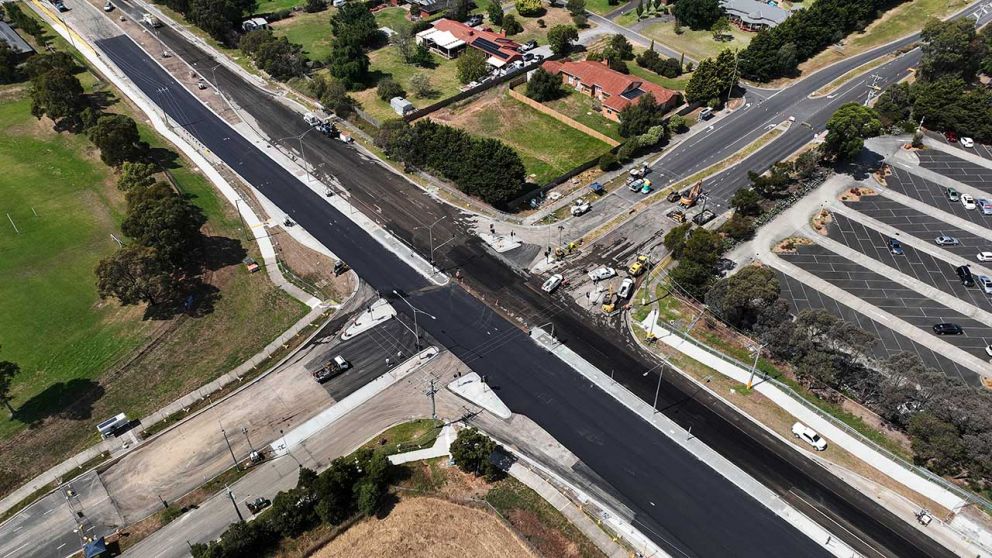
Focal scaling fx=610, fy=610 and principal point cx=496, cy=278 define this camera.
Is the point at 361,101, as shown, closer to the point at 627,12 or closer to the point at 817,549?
the point at 627,12

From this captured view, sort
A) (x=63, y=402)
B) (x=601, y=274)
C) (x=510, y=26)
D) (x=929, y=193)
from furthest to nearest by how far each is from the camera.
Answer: (x=510, y=26) < (x=929, y=193) < (x=601, y=274) < (x=63, y=402)

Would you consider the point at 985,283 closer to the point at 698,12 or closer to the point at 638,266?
the point at 638,266

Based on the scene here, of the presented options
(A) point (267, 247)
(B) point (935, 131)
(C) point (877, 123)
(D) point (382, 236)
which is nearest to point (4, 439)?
(A) point (267, 247)

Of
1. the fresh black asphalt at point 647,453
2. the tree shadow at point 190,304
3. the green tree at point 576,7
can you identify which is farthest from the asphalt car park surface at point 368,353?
the green tree at point 576,7

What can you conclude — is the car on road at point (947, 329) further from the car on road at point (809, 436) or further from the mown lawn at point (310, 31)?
the mown lawn at point (310, 31)

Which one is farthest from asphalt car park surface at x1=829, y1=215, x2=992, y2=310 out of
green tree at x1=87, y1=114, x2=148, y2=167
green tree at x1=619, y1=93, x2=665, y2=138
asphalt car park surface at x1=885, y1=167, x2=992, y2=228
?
green tree at x1=87, y1=114, x2=148, y2=167

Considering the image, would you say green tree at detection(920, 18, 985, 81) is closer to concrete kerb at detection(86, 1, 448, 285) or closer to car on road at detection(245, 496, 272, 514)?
concrete kerb at detection(86, 1, 448, 285)

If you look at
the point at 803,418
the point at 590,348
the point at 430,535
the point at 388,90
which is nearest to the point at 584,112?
the point at 388,90
